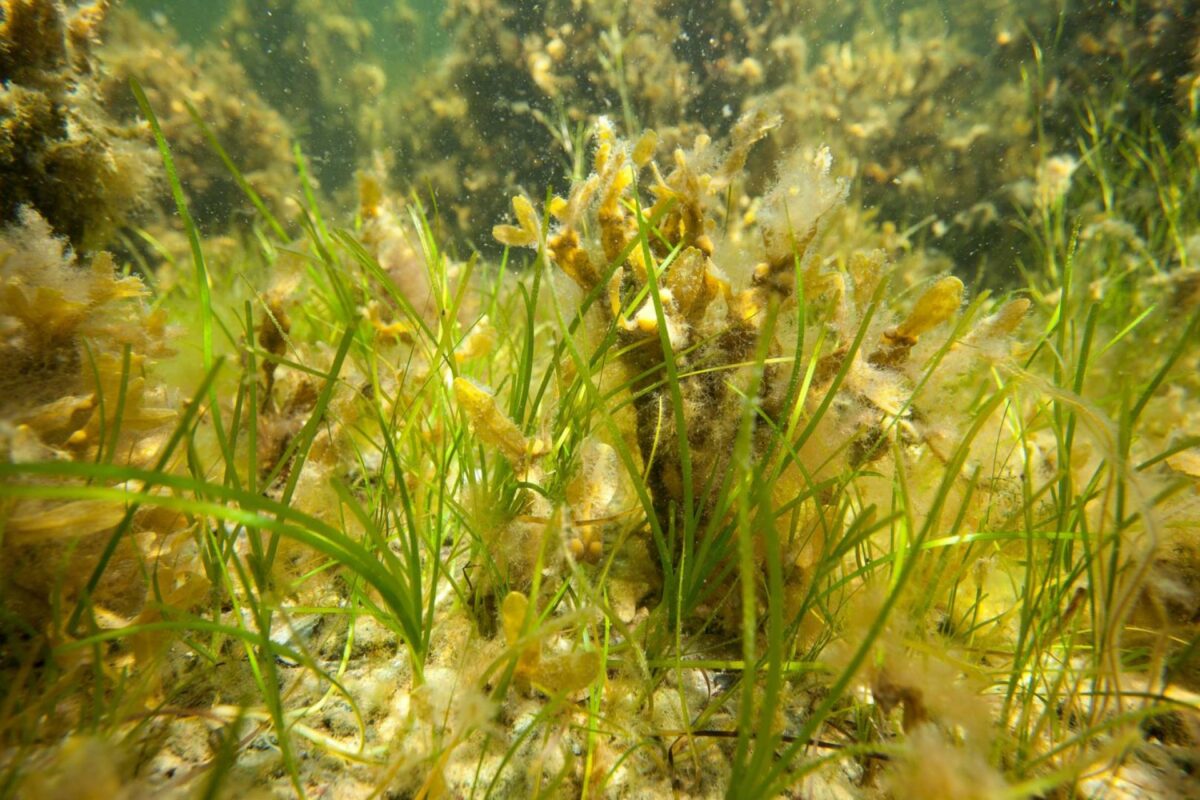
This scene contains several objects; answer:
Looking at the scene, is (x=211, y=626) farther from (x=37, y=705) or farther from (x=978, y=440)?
(x=978, y=440)

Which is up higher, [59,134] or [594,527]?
[59,134]

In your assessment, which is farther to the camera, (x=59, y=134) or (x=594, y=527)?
(x=59, y=134)

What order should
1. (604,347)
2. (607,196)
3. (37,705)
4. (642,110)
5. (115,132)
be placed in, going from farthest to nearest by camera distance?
(642,110)
(115,132)
(607,196)
(604,347)
(37,705)

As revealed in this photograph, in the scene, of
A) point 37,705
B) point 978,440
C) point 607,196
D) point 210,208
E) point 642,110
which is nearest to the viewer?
point 37,705

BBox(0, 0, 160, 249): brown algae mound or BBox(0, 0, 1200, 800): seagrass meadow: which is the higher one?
BBox(0, 0, 160, 249): brown algae mound

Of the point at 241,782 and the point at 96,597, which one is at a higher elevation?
the point at 96,597

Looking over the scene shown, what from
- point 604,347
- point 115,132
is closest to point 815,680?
point 604,347

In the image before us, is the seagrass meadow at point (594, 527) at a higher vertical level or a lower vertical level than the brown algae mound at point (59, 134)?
lower

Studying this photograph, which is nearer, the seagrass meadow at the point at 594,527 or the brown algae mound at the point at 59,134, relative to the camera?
the seagrass meadow at the point at 594,527

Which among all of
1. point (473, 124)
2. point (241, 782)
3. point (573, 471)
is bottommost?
point (241, 782)

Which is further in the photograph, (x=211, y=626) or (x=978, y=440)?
(x=978, y=440)

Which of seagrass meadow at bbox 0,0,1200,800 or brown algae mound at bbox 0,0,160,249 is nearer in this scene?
seagrass meadow at bbox 0,0,1200,800
